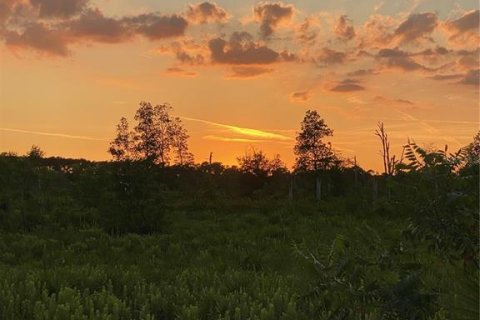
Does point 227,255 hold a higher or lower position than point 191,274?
lower

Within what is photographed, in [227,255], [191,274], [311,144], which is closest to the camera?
[191,274]

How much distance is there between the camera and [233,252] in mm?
13281

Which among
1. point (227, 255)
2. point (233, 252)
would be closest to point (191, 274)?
point (227, 255)

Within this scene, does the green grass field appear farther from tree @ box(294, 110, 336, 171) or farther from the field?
tree @ box(294, 110, 336, 171)

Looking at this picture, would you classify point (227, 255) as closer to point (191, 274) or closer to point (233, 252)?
point (233, 252)

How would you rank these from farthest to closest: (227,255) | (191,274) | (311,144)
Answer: (311,144), (227,255), (191,274)

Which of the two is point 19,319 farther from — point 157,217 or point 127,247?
point 157,217

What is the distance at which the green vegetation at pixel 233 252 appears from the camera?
2.67 m

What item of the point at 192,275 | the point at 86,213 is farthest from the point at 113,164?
the point at 192,275

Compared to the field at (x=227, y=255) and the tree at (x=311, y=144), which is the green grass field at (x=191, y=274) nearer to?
the field at (x=227, y=255)

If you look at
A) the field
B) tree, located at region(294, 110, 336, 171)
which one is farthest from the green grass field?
tree, located at region(294, 110, 336, 171)

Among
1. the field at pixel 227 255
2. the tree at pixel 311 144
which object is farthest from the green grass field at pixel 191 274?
the tree at pixel 311 144

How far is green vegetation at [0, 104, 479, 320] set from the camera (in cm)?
267

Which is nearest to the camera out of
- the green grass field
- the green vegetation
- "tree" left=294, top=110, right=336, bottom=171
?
the green vegetation
